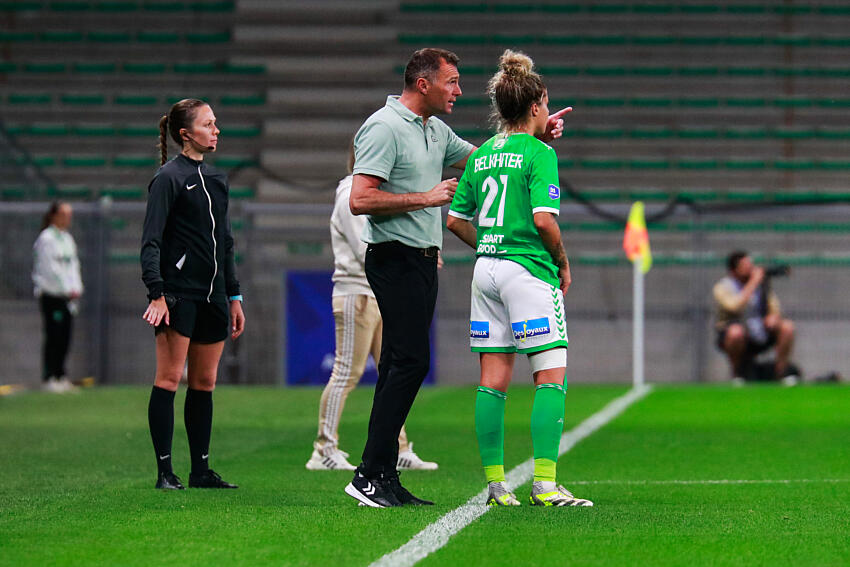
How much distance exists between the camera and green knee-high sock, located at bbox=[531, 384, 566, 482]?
5.32 m

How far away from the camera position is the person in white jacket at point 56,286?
563 inches

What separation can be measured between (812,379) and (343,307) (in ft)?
30.7

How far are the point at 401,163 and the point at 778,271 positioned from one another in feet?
35.5

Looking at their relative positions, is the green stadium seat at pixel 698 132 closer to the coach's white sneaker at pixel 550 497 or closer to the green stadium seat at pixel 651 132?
the green stadium seat at pixel 651 132

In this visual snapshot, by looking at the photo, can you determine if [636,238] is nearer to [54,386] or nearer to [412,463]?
[54,386]

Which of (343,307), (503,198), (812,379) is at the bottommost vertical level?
(812,379)

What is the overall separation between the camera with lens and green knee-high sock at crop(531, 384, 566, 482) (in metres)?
10.6

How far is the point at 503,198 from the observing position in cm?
533

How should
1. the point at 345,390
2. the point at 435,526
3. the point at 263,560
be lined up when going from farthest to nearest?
the point at 345,390, the point at 435,526, the point at 263,560

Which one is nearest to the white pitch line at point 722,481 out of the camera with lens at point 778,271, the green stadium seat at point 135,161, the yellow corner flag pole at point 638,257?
the yellow corner flag pole at point 638,257

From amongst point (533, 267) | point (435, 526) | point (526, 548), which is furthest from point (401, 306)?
point (526, 548)

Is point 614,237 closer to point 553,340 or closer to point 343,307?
point 343,307

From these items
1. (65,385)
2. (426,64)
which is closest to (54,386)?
(65,385)

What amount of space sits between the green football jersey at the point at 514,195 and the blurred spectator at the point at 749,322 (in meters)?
10.2
